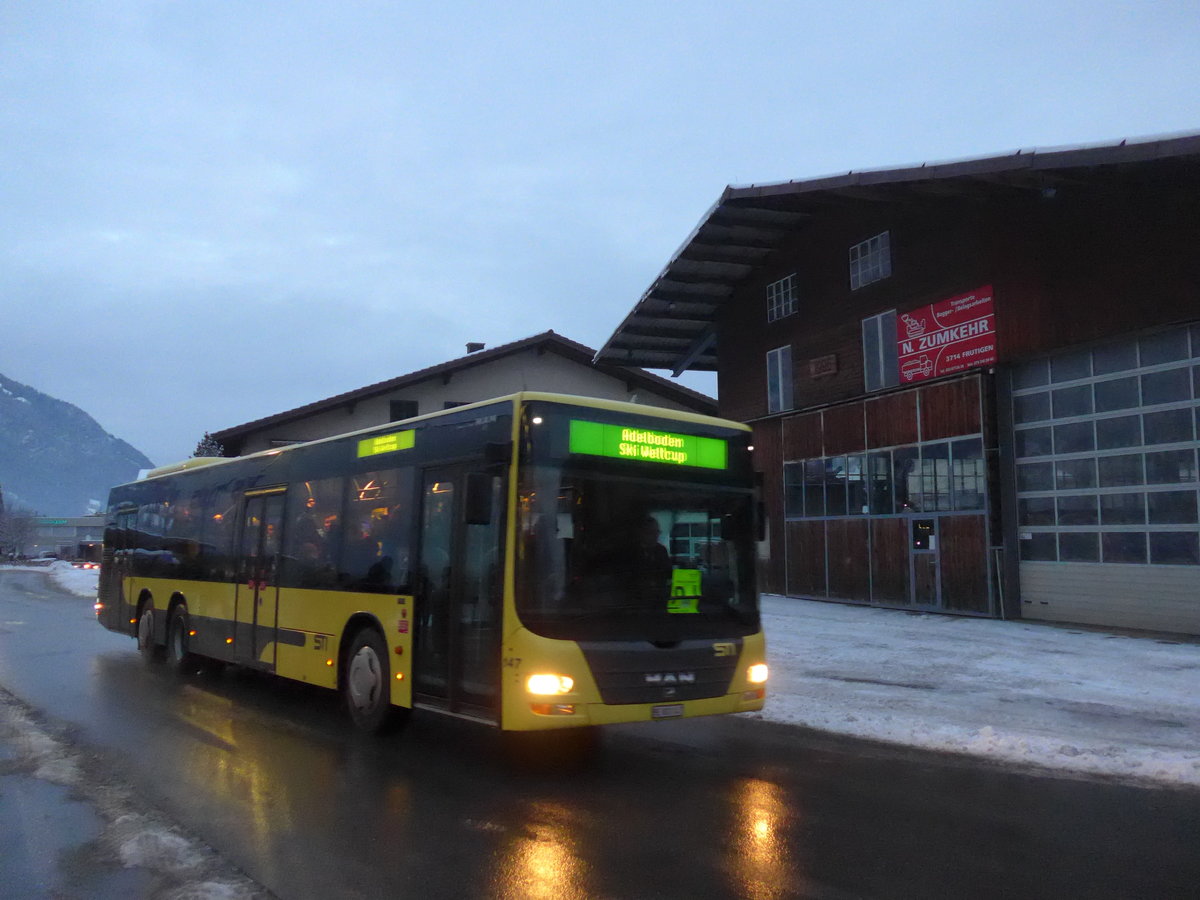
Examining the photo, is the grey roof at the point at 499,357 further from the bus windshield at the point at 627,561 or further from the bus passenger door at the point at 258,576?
the bus windshield at the point at 627,561

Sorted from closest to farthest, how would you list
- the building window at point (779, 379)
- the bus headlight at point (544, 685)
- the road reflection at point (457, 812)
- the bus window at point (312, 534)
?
the road reflection at point (457, 812) < the bus headlight at point (544, 685) < the bus window at point (312, 534) < the building window at point (779, 379)

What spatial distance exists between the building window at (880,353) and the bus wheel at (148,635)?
50.9ft

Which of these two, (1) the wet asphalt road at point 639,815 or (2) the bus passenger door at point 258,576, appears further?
(2) the bus passenger door at point 258,576

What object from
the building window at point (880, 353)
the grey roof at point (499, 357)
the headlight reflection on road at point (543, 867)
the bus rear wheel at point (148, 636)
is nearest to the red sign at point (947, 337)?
the building window at point (880, 353)

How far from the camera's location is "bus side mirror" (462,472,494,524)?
6680 millimetres

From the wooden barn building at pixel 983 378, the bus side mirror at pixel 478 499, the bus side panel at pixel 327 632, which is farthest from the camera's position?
the wooden barn building at pixel 983 378

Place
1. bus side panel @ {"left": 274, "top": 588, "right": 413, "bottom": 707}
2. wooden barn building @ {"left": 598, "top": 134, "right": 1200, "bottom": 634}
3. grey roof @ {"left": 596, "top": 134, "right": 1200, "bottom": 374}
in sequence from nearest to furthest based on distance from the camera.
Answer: bus side panel @ {"left": 274, "top": 588, "right": 413, "bottom": 707} → grey roof @ {"left": 596, "top": 134, "right": 1200, "bottom": 374} → wooden barn building @ {"left": 598, "top": 134, "right": 1200, "bottom": 634}

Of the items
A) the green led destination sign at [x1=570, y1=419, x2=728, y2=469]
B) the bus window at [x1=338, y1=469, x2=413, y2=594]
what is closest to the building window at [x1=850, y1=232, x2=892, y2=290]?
the green led destination sign at [x1=570, y1=419, x2=728, y2=469]

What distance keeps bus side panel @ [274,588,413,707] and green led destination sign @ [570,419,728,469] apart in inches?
83.5

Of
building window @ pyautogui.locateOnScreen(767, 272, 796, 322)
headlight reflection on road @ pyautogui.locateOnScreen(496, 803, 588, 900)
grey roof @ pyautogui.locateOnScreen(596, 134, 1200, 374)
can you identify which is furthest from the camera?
building window @ pyautogui.locateOnScreen(767, 272, 796, 322)

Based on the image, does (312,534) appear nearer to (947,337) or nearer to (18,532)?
(947,337)

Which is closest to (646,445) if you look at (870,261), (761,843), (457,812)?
(457,812)

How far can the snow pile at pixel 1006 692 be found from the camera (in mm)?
8000

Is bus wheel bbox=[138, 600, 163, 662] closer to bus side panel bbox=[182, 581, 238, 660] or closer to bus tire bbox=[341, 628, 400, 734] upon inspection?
bus side panel bbox=[182, 581, 238, 660]
